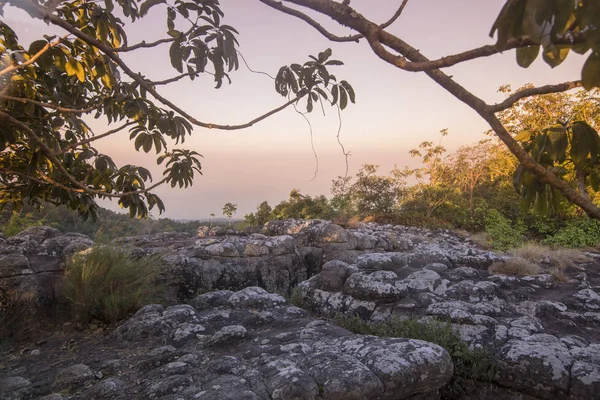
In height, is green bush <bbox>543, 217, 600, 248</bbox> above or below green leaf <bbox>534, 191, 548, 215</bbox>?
below

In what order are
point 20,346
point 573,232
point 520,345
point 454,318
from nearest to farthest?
point 520,345, point 20,346, point 454,318, point 573,232

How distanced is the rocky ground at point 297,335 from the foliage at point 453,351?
108 millimetres

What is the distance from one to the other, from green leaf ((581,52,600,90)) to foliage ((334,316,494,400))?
116 inches

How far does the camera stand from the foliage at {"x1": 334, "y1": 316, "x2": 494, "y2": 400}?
310cm

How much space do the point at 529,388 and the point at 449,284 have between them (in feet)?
6.83

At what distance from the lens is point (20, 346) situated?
3.43 meters

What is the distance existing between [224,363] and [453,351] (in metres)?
2.02

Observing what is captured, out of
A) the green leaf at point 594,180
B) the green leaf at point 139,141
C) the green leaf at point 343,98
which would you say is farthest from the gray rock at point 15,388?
the green leaf at point 594,180

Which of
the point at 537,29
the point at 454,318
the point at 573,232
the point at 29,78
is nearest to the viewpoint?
the point at 537,29

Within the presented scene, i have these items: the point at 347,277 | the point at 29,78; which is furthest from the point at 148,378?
the point at 347,277

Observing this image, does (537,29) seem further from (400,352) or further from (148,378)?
(148,378)

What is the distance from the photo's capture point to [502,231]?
12.3 m

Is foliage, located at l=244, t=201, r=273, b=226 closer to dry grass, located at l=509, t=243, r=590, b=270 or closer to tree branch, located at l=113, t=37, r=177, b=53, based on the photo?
dry grass, located at l=509, t=243, r=590, b=270

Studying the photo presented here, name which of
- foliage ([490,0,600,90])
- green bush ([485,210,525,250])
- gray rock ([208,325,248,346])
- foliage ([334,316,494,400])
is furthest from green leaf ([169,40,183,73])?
green bush ([485,210,525,250])
